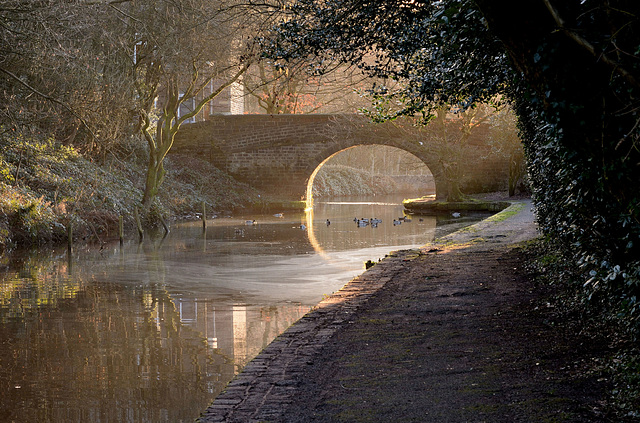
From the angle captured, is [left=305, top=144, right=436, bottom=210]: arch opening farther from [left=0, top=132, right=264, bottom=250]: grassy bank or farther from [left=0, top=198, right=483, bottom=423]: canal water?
[left=0, top=198, right=483, bottom=423]: canal water

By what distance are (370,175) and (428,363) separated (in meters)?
46.3

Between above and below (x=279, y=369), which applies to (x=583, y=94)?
above

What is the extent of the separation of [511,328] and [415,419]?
201 cm

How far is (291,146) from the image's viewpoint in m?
29.7

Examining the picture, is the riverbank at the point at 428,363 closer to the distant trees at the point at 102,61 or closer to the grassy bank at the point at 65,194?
the distant trees at the point at 102,61

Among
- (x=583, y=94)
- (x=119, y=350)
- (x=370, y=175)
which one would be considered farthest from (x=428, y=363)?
(x=370, y=175)

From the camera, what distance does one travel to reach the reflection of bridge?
28.8 metres

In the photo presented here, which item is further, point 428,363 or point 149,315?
point 149,315

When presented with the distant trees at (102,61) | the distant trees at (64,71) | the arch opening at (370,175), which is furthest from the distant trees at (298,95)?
the distant trees at (64,71)

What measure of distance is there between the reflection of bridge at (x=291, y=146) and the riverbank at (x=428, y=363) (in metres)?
21.6

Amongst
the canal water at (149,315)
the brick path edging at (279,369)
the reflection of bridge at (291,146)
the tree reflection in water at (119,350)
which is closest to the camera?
the brick path edging at (279,369)

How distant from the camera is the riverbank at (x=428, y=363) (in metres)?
3.83

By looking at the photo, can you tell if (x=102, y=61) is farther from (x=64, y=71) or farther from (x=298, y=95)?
(x=298, y=95)

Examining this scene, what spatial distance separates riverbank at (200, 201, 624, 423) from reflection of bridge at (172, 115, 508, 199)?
21.6 meters
